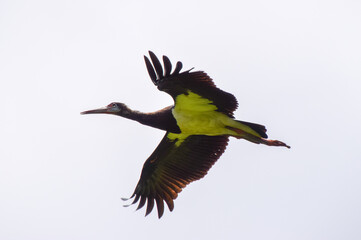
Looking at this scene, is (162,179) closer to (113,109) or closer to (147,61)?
(113,109)

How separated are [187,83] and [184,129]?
1.29 meters

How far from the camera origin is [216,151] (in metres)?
13.4

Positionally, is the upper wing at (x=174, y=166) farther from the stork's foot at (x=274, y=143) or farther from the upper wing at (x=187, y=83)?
the upper wing at (x=187, y=83)

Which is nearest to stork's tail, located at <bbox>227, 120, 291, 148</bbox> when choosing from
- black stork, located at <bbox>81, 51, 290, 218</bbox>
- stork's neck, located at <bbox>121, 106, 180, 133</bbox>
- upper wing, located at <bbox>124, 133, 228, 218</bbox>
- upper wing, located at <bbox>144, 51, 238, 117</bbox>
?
black stork, located at <bbox>81, 51, 290, 218</bbox>

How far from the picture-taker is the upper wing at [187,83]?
11453 mm

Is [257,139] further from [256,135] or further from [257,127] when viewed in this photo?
[257,127]

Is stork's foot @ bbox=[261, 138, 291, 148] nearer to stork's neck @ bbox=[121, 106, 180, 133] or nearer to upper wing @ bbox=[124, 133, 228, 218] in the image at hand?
upper wing @ bbox=[124, 133, 228, 218]

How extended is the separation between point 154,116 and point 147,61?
1.68 m

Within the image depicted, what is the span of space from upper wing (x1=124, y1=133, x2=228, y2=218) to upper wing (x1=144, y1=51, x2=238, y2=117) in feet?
4.16

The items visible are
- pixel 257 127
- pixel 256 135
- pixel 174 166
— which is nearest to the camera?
pixel 257 127

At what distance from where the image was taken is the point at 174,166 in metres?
13.7

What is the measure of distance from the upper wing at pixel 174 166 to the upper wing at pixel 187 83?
127 cm

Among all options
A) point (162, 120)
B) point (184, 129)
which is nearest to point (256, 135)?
point (184, 129)

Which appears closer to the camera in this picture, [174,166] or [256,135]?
[256,135]
